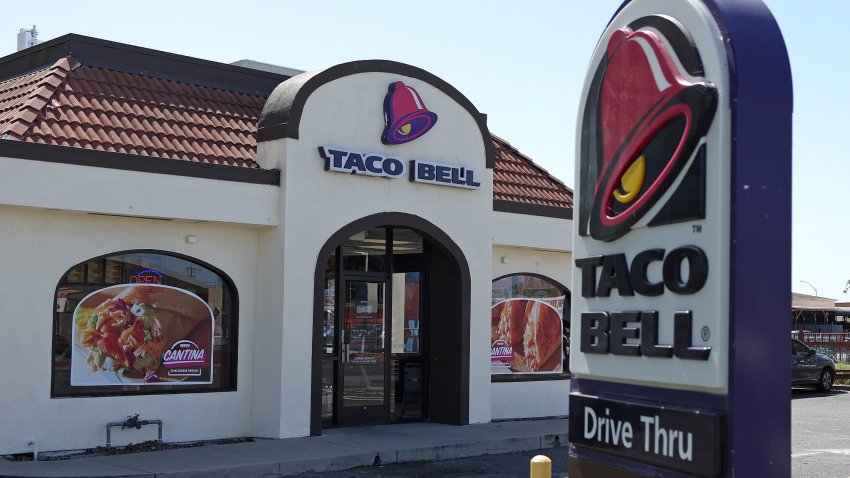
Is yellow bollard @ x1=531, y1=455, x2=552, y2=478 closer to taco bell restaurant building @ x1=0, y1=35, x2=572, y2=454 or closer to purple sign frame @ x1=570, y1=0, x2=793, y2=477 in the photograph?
purple sign frame @ x1=570, y1=0, x2=793, y2=477

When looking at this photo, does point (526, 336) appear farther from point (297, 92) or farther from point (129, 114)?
point (129, 114)

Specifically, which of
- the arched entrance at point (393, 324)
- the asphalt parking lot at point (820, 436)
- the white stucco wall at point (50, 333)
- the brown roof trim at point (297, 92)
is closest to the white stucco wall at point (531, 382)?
the arched entrance at point (393, 324)

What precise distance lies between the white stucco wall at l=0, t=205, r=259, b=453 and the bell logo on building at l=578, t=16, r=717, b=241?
832cm

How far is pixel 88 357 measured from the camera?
12.9 m

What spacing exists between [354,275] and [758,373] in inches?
433

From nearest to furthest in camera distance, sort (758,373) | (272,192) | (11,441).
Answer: (758,373)
(11,441)
(272,192)

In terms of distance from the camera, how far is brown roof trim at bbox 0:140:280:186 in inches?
468

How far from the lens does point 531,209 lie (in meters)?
17.3

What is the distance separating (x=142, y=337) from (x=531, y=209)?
272 inches

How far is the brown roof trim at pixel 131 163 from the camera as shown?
39.0 feet

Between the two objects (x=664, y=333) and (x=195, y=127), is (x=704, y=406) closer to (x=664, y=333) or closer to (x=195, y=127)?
(x=664, y=333)

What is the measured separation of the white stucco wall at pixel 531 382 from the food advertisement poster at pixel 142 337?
5234mm

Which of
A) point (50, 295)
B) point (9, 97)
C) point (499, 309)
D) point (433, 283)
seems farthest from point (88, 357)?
point (499, 309)

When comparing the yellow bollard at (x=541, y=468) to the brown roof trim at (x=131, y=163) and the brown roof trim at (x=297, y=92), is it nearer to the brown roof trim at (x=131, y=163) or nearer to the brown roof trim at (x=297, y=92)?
the brown roof trim at (x=131, y=163)
